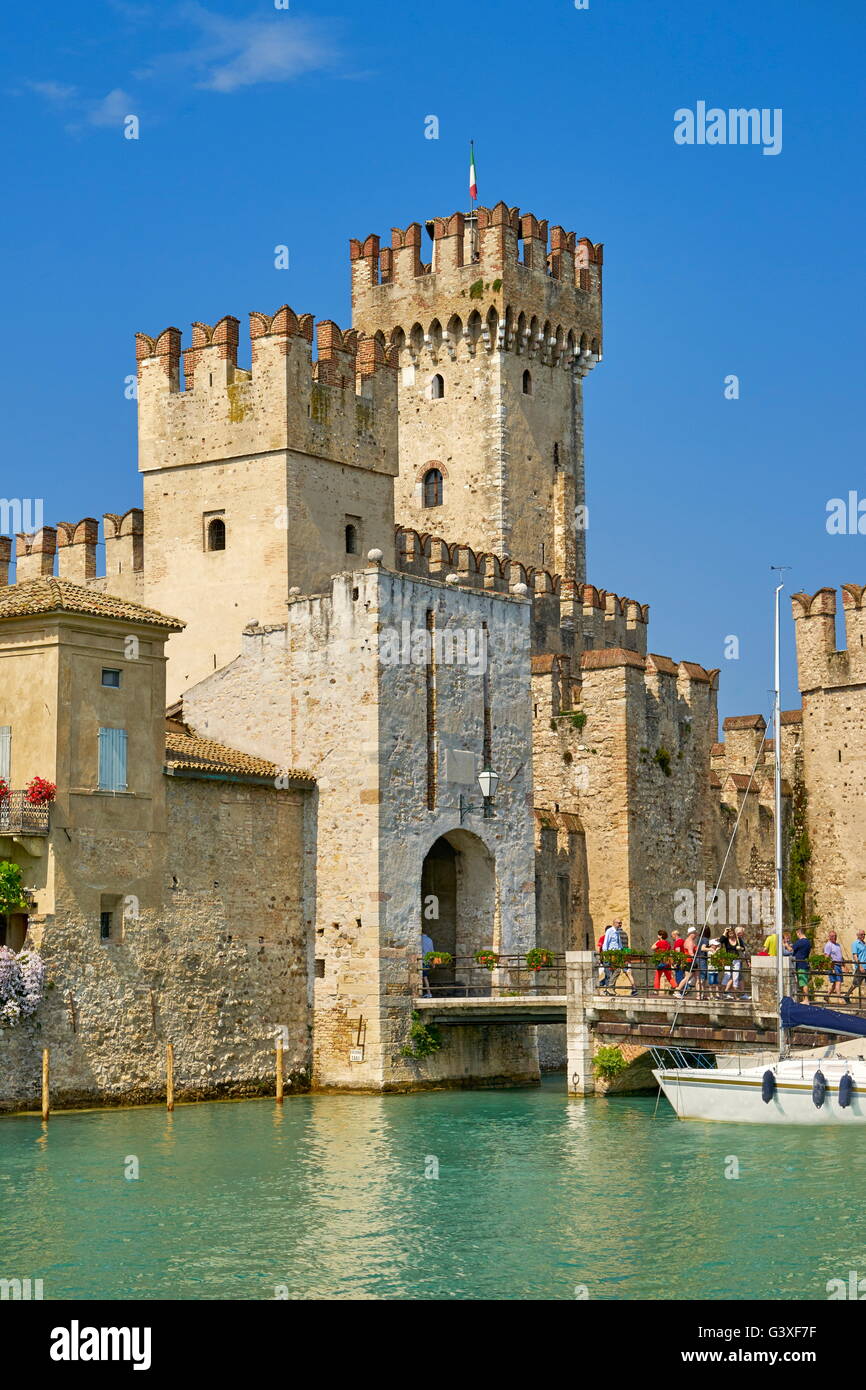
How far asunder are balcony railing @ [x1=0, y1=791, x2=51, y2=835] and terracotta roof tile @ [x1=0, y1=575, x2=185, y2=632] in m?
2.65

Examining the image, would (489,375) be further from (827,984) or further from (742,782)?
(827,984)

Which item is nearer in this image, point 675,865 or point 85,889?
point 85,889

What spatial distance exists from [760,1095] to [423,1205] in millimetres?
7628

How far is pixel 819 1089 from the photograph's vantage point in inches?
1087

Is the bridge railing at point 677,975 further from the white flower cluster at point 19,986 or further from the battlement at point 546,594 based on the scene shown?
the battlement at point 546,594

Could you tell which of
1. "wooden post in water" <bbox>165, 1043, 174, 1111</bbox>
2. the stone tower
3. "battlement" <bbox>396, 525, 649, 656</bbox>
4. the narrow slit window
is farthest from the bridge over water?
the narrow slit window

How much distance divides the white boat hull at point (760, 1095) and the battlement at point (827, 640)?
15.1 metres

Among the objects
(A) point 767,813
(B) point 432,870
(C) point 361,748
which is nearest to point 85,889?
(C) point 361,748

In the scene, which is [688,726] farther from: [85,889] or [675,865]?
[85,889]

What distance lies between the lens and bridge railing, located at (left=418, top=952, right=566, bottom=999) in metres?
34.0

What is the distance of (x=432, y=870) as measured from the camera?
1436 inches

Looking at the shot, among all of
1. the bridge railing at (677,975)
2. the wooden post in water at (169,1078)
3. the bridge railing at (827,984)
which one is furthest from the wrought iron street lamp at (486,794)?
the wooden post in water at (169,1078)

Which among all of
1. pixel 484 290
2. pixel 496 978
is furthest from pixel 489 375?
pixel 496 978

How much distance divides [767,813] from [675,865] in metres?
3.81
